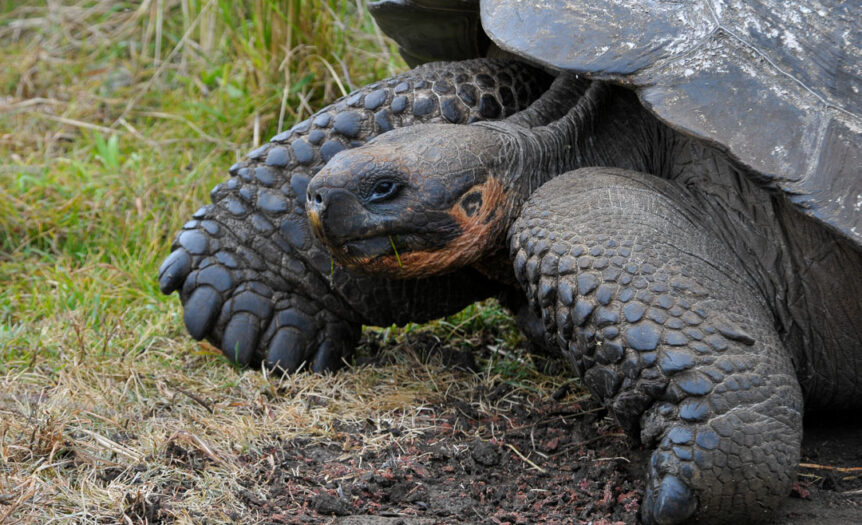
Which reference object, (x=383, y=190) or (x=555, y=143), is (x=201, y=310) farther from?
(x=555, y=143)

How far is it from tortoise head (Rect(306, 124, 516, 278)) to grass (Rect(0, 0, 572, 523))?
52 cm

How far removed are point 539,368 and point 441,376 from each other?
14.4 inches

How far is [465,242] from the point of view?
2869mm

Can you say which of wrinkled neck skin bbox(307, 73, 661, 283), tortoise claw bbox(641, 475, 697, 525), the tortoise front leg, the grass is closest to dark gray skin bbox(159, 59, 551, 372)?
the grass

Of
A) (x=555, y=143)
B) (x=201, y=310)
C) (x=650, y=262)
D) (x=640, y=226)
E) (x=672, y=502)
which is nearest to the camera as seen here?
(x=672, y=502)

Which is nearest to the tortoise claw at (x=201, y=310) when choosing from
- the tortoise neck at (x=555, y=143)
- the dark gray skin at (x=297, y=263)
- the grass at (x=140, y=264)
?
the dark gray skin at (x=297, y=263)

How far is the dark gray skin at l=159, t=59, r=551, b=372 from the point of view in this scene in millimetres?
3275

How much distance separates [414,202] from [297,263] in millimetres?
739

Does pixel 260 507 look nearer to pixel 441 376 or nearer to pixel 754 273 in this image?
pixel 441 376

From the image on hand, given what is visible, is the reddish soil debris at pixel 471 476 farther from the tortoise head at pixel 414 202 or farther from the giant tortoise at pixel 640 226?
the tortoise head at pixel 414 202

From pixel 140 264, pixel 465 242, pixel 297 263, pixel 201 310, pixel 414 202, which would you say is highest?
pixel 414 202

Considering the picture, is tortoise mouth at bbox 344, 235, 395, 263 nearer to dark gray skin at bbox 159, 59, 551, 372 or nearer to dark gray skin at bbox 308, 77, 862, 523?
dark gray skin at bbox 308, 77, 862, 523

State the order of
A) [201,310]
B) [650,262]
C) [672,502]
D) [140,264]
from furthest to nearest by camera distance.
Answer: [140,264] < [201,310] < [650,262] < [672,502]

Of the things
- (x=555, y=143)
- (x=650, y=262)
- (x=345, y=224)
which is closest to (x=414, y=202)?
(x=345, y=224)
